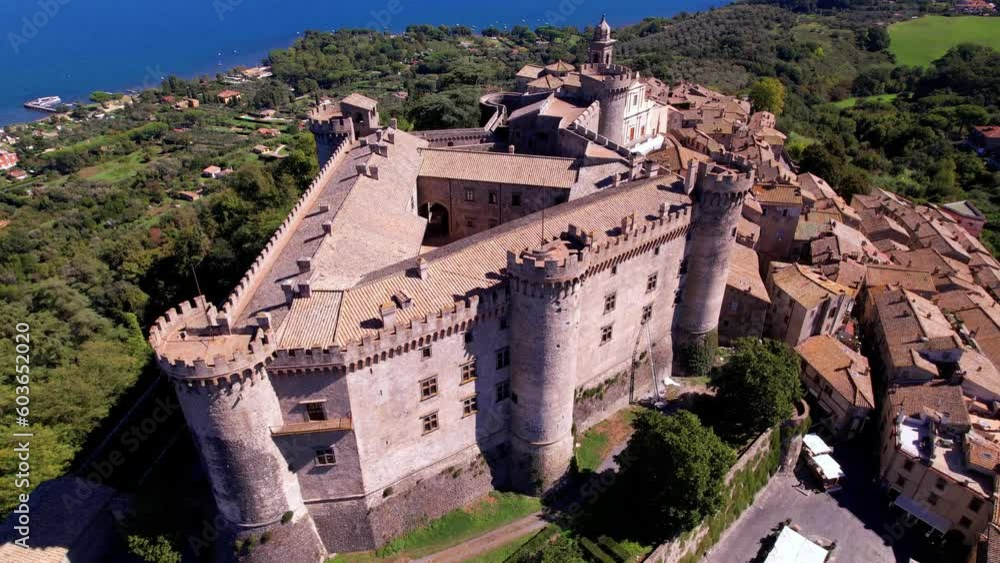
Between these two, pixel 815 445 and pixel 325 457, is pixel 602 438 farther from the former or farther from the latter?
pixel 325 457

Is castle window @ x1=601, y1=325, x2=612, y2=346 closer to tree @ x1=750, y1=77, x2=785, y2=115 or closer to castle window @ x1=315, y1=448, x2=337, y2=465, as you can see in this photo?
castle window @ x1=315, y1=448, x2=337, y2=465

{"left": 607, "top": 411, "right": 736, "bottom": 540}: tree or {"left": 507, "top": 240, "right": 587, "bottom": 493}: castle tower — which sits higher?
{"left": 507, "top": 240, "right": 587, "bottom": 493}: castle tower

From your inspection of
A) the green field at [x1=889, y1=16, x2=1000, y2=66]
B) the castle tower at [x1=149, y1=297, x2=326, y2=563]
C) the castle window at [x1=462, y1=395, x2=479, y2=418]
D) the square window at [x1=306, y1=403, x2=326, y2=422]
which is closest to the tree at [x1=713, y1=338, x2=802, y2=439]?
the castle window at [x1=462, y1=395, x2=479, y2=418]

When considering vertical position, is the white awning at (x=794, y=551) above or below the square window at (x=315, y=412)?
below

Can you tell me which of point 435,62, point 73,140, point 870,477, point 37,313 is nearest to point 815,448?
point 870,477

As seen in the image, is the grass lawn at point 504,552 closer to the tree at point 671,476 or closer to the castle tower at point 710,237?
the tree at point 671,476

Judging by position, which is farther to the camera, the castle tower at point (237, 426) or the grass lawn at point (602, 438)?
the grass lawn at point (602, 438)

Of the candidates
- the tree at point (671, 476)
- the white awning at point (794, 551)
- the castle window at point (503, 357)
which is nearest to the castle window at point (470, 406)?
the castle window at point (503, 357)
